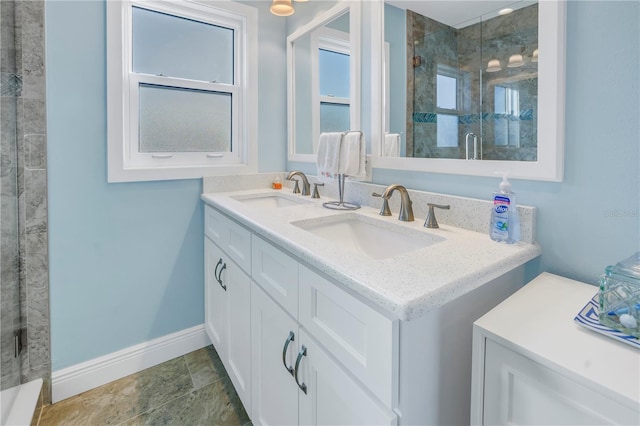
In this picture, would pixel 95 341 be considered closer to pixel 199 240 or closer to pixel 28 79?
pixel 199 240

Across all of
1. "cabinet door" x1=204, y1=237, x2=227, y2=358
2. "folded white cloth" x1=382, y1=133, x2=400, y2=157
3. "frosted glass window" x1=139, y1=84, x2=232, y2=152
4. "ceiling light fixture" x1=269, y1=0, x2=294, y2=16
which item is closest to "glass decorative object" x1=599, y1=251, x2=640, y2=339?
"folded white cloth" x1=382, y1=133, x2=400, y2=157

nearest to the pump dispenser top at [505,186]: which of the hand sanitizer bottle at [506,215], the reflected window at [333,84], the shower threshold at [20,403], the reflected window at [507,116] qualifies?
the hand sanitizer bottle at [506,215]

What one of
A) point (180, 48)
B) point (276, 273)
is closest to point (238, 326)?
point (276, 273)

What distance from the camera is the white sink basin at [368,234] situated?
116 centimetres

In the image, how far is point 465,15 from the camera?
1.11 meters

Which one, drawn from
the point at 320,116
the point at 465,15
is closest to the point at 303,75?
the point at 320,116

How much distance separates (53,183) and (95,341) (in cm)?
78

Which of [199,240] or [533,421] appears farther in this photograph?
[199,240]

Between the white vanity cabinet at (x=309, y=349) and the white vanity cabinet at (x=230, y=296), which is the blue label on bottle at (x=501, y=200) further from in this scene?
the white vanity cabinet at (x=230, y=296)

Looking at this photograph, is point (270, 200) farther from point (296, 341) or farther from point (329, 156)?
point (296, 341)

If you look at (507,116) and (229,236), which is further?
(229,236)

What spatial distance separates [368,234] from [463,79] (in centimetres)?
64

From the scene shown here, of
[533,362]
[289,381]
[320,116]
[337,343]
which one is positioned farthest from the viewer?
[320,116]

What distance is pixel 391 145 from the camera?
1.42 meters
